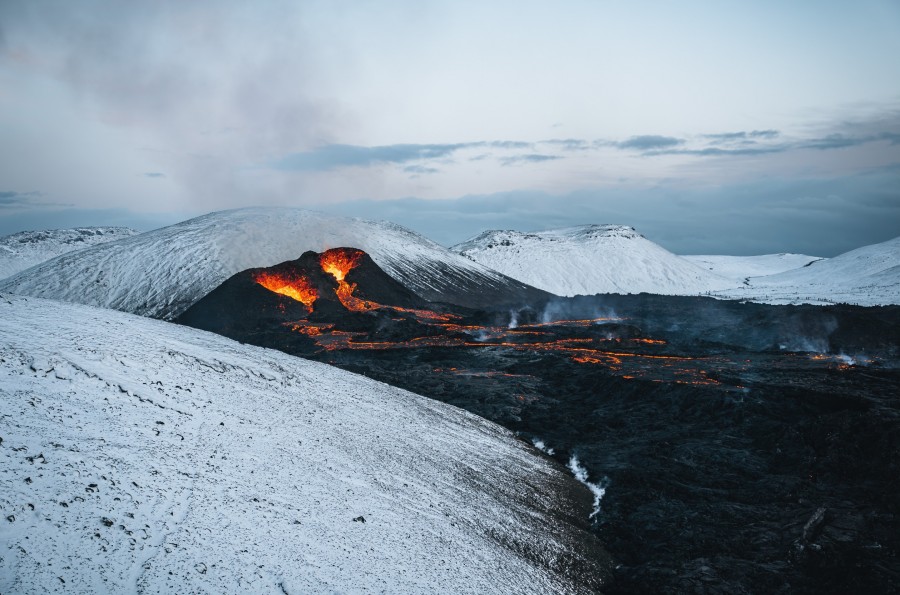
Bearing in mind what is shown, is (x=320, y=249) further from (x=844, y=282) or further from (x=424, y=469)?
(x=844, y=282)

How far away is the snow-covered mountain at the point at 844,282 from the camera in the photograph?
296 ft

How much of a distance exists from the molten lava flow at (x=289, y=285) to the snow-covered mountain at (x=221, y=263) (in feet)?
14.6

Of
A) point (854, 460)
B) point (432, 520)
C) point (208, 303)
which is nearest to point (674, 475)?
point (854, 460)

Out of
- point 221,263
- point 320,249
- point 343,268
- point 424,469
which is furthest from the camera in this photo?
point 320,249

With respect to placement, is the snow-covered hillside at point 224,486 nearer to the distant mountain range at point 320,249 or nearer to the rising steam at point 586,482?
the rising steam at point 586,482

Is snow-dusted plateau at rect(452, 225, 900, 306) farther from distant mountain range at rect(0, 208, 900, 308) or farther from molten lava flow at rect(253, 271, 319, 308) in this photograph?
molten lava flow at rect(253, 271, 319, 308)

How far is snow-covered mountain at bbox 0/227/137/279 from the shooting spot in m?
130

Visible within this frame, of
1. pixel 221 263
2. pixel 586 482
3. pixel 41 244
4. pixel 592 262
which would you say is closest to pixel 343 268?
pixel 221 263

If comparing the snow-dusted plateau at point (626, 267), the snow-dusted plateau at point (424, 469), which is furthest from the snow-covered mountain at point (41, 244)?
the snow-dusted plateau at point (424, 469)

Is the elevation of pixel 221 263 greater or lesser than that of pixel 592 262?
greater

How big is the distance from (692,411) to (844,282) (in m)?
114

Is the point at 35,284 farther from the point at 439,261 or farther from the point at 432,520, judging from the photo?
the point at 432,520

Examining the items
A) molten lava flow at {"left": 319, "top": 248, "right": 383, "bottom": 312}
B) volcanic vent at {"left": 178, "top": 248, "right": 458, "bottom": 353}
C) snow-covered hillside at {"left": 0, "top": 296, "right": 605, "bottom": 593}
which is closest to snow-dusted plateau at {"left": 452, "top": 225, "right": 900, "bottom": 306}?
molten lava flow at {"left": 319, "top": 248, "right": 383, "bottom": 312}

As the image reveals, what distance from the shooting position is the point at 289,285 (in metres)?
65.9
